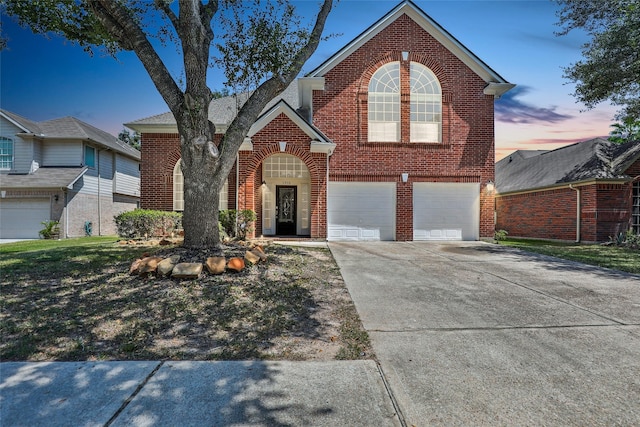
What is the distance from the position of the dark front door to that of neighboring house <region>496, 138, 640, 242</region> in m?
12.4

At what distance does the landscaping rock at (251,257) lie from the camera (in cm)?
619

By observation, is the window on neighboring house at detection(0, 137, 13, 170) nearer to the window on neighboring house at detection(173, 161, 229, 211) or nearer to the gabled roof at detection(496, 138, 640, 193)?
the window on neighboring house at detection(173, 161, 229, 211)

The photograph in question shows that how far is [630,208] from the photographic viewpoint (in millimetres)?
14031

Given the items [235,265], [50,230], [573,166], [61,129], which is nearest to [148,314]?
[235,265]

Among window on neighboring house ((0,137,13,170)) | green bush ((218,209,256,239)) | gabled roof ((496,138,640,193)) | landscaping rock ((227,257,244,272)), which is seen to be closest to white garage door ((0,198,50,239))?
window on neighboring house ((0,137,13,170))

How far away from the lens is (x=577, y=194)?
1476 centimetres

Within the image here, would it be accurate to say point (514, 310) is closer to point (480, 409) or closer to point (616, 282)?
point (480, 409)

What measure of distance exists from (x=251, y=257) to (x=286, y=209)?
317 inches

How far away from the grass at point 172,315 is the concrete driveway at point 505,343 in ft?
1.86

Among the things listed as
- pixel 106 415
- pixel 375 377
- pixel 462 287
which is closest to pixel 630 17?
pixel 462 287

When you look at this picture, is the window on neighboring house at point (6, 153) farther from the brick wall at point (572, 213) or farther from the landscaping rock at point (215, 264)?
the brick wall at point (572, 213)

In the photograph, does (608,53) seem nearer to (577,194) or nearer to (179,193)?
(577,194)

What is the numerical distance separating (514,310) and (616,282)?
3383mm

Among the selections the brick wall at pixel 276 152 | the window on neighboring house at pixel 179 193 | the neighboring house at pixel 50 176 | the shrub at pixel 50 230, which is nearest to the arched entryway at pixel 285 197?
the window on neighboring house at pixel 179 193
